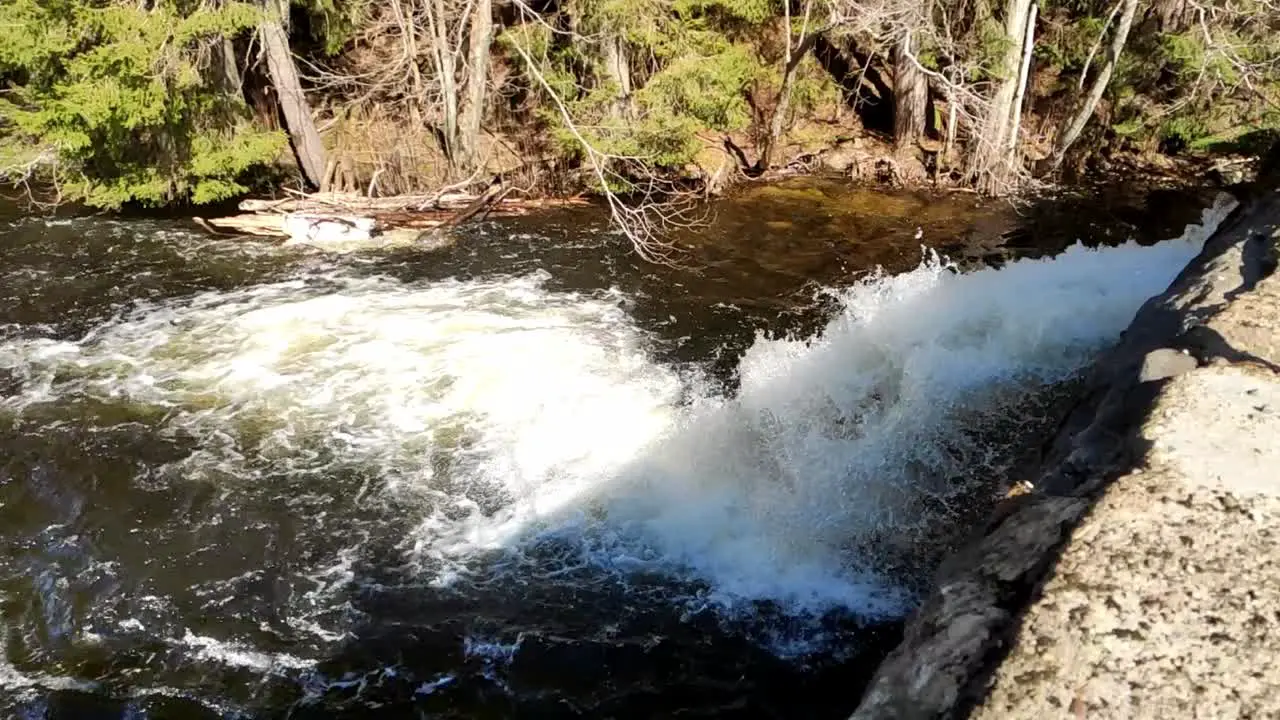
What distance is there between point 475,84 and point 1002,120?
8.53 m

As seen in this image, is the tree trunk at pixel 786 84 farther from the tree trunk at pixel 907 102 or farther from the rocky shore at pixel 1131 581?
the rocky shore at pixel 1131 581

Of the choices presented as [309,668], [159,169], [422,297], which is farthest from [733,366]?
[159,169]

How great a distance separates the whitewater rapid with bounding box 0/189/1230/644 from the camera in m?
5.93

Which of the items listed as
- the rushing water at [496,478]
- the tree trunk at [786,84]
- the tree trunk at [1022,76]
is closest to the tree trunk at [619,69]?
the tree trunk at [786,84]

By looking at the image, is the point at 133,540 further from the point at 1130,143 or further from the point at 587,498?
the point at 1130,143

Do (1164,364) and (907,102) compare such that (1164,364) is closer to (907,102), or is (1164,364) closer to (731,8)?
(731,8)

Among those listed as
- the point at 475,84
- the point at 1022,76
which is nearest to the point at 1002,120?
the point at 1022,76

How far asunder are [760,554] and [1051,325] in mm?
3460

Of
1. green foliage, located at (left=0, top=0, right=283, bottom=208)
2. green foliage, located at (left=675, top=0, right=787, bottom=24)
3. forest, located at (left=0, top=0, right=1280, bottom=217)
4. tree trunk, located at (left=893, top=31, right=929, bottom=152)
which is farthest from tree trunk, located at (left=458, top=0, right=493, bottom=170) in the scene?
tree trunk, located at (left=893, top=31, right=929, bottom=152)

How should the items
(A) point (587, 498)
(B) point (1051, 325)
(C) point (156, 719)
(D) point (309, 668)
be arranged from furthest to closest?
(B) point (1051, 325)
(A) point (587, 498)
(D) point (309, 668)
(C) point (156, 719)

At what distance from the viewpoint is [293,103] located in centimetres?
1330

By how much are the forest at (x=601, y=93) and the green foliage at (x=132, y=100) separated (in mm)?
32

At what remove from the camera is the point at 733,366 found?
847cm

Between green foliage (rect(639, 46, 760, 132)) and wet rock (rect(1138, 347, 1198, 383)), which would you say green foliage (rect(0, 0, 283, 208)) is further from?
wet rock (rect(1138, 347, 1198, 383))
